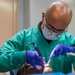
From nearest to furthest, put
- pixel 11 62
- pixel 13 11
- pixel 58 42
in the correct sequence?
pixel 11 62 → pixel 58 42 → pixel 13 11

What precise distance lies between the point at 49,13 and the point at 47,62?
31cm

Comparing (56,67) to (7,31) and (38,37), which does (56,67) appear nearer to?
(38,37)

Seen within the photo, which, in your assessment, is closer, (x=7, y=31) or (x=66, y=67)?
(x=66, y=67)

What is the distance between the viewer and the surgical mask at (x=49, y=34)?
123cm

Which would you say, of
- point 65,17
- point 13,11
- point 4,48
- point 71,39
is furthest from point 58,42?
point 13,11

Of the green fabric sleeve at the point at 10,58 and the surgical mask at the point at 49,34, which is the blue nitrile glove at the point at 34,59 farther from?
the surgical mask at the point at 49,34

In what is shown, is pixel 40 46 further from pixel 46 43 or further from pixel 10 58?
pixel 10 58

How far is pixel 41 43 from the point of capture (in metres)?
1.26

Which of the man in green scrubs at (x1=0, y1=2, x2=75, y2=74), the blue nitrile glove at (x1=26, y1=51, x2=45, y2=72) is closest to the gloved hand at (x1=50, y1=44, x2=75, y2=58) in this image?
the man in green scrubs at (x1=0, y1=2, x2=75, y2=74)

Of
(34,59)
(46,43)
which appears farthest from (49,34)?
(34,59)

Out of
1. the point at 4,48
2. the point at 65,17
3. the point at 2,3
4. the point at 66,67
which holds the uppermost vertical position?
the point at 2,3

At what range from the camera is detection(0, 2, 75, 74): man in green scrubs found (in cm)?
110

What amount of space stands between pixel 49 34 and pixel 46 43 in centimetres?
7

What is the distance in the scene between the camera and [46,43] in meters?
1.27
